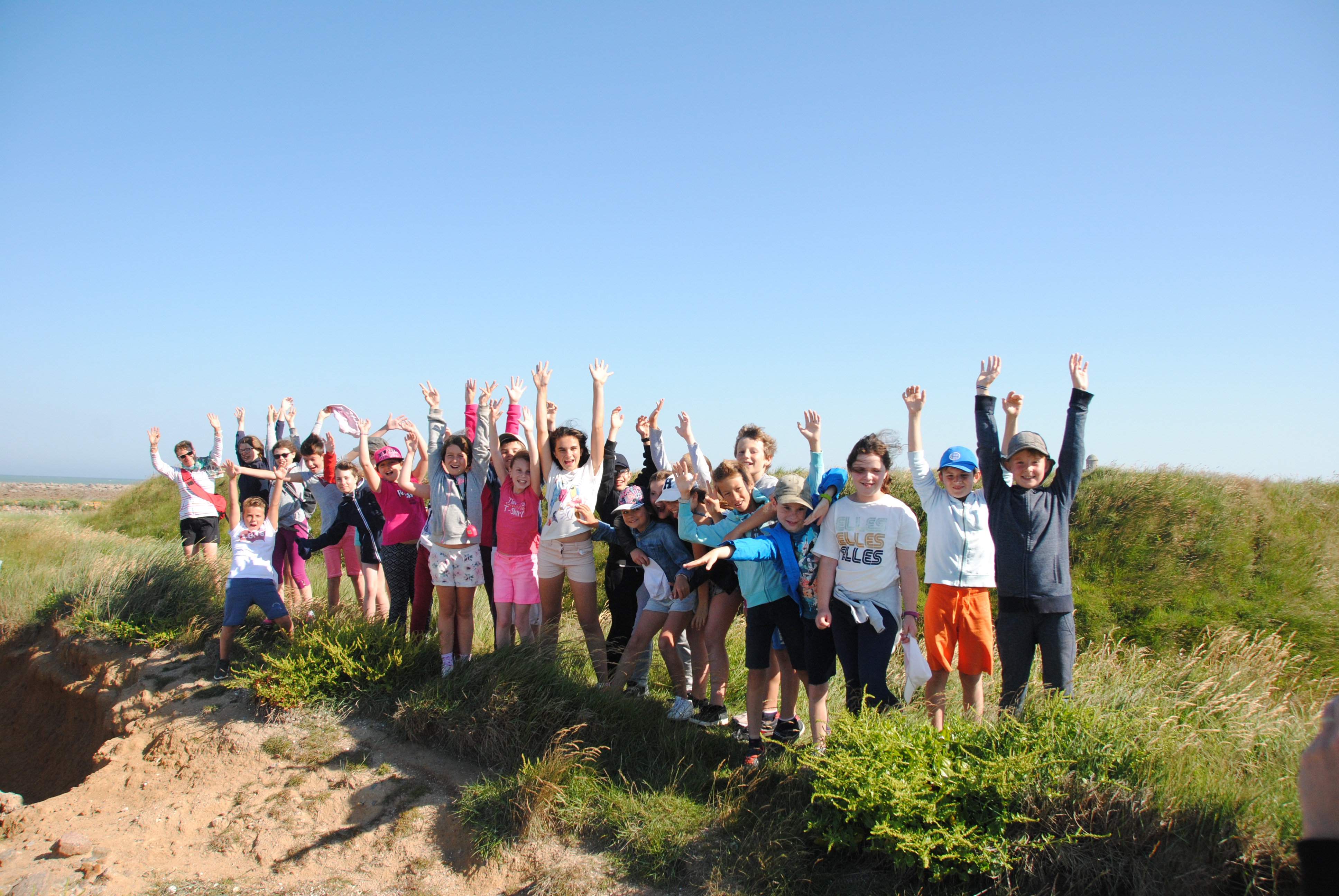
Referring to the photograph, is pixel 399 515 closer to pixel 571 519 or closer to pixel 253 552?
pixel 253 552

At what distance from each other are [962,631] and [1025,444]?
1183 millimetres

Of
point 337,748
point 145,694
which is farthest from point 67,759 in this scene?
point 337,748

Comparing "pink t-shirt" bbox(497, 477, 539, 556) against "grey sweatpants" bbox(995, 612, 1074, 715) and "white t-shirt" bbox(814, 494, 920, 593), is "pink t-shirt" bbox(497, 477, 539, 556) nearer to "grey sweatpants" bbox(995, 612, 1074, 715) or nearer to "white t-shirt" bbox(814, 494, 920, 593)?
"white t-shirt" bbox(814, 494, 920, 593)

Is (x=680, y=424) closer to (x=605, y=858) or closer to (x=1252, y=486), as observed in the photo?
(x=605, y=858)

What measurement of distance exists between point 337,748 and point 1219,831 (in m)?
5.41

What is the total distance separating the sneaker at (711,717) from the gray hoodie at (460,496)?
226cm

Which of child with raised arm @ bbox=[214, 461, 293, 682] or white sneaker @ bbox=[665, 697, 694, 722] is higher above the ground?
child with raised arm @ bbox=[214, 461, 293, 682]

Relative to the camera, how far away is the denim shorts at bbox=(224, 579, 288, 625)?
6.74 meters

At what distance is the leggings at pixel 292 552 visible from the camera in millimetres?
7961

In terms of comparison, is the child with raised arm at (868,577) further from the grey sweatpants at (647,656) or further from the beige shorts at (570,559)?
the beige shorts at (570,559)

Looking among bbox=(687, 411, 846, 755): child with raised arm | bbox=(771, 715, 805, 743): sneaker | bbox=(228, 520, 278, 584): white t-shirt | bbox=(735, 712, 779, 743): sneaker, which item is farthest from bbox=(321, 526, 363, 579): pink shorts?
bbox=(771, 715, 805, 743): sneaker

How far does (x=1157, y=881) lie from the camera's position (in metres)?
3.19

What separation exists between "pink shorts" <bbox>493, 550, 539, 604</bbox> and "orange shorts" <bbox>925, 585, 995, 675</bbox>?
119 inches

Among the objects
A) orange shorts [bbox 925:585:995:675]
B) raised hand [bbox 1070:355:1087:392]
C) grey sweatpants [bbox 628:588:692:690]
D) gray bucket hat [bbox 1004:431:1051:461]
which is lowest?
grey sweatpants [bbox 628:588:692:690]
